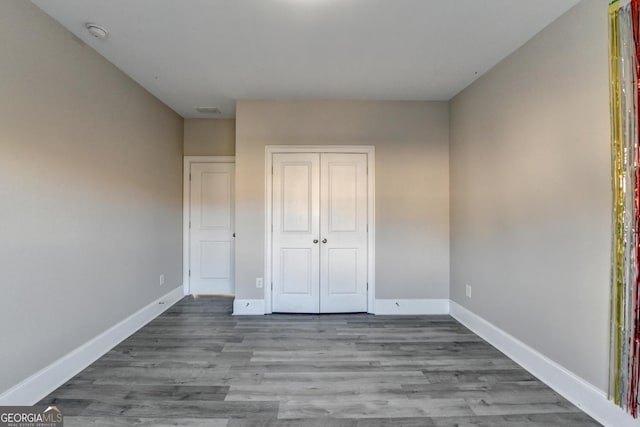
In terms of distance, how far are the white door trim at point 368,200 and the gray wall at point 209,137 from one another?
1.07 metres

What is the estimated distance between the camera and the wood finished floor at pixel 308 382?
1.74m

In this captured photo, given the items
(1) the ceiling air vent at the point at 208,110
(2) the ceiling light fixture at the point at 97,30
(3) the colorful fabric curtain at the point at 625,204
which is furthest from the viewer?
(1) the ceiling air vent at the point at 208,110

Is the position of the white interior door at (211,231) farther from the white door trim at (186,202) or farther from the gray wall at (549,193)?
the gray wall at (549,193)

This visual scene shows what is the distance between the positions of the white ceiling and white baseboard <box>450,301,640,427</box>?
2.50m

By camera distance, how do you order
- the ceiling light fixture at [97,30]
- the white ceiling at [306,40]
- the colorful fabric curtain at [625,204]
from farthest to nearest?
the ceiling light fixture at [97,30], the white ceiling at [306,40], the colorful fabric curtain at [625,204]

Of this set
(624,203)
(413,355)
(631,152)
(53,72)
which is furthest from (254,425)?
(53,72)

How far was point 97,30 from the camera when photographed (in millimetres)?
2109

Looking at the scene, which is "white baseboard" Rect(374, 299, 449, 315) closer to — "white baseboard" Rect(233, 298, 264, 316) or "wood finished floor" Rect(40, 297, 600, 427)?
"wood finished floor" Rect(40, 297, 600, 427)

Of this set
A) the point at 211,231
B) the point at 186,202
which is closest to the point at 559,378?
the point at 211,231

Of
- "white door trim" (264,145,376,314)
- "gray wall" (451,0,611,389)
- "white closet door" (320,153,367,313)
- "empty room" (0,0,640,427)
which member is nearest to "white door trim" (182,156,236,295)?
"empty room" (0,0,640,427)

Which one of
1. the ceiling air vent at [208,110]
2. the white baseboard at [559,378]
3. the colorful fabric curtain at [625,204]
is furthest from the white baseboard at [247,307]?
the colorful fabric curtain at [625,204]

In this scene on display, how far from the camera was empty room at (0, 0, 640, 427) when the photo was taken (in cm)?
172

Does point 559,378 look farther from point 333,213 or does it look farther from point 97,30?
point 97,30

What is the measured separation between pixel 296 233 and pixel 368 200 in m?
1.01
